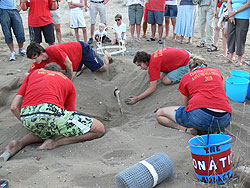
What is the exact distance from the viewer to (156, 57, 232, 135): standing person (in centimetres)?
285

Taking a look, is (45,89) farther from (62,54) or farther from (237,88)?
(237,88)

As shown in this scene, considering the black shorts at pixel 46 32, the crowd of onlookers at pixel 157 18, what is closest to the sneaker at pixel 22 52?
the crowd of onlookers at pixel 157 18

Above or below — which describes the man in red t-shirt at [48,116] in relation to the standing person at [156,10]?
below

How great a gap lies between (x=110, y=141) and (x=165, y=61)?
1903 mm

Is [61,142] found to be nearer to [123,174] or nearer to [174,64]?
[123,174]

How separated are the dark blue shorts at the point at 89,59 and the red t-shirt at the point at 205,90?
2.39 metres

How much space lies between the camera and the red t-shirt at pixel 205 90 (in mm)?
2865

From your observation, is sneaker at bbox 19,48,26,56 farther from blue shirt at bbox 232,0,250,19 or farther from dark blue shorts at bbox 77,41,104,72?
blue shirt at bbox 232,0,250,19

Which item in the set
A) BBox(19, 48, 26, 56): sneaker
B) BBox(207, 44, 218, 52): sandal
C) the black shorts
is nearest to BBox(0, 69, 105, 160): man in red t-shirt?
the black shorts

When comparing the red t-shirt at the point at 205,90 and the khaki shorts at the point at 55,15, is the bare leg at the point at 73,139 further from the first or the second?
the khaki shorts at the point at 55,15

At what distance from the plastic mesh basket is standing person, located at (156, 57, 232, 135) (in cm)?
86

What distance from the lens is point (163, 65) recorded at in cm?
438

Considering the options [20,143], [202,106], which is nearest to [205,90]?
[202,106]

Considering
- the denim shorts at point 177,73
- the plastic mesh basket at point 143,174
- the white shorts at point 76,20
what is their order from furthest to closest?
the white shorts at point 76,20 < the denim shorts at point 177,73 < the plastic mesh basket at point 143,174
